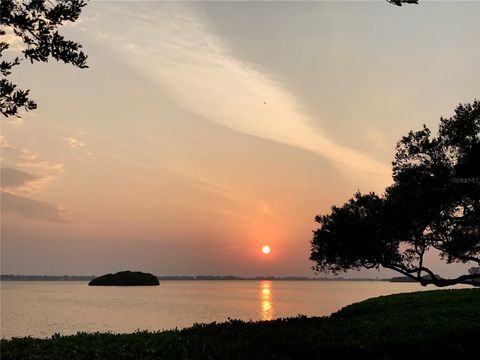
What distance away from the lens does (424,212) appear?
26.2 m

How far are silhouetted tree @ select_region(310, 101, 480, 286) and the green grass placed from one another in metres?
3.81

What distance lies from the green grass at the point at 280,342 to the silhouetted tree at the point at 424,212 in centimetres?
381

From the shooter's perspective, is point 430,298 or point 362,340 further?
point 430,298

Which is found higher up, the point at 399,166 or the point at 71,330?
the point at 399,166

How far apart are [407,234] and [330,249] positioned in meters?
4.85

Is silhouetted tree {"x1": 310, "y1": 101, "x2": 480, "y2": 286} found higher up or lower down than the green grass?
higher up

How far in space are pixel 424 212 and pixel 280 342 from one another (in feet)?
36.4

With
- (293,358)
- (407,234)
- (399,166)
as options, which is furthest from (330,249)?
(293,358)

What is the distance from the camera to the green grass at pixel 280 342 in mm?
20016

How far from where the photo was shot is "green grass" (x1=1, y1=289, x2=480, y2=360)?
2002 centimetres

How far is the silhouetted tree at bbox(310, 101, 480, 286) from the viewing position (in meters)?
25.9

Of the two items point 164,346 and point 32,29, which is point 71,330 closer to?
point 164,346

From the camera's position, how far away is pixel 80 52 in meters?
14.6

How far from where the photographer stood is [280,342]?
71.7 ft
